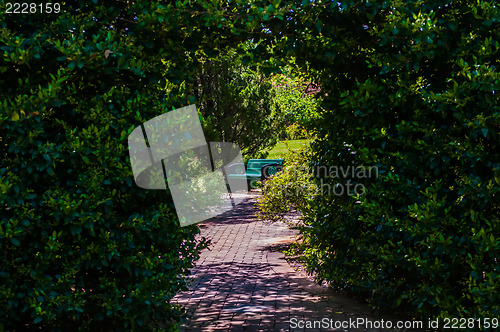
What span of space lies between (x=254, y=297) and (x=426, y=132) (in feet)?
11.5

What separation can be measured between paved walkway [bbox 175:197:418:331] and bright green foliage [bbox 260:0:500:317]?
3.73 ft

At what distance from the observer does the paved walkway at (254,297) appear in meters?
5.94

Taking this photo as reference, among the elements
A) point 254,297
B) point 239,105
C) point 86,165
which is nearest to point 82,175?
point 86,165

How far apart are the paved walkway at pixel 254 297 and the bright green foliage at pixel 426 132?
1.14m

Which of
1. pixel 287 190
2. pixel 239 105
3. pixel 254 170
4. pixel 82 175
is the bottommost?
pixel 254 170

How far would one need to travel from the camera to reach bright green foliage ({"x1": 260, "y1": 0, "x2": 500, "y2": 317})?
4.32 meters

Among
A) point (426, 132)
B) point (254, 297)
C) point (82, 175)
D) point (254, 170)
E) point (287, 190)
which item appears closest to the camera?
point (82, 175)

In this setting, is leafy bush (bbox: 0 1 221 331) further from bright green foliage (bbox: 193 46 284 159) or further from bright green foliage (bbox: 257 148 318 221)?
bright green foliage (bbox: 193 46 284 159)

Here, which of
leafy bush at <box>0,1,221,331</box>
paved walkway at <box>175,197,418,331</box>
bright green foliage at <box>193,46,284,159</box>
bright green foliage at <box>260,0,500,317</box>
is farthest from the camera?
bright green foliage at <box>193,46,284,159</box>

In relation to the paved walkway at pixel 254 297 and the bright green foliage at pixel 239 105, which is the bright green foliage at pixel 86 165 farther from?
the bright green foliage at pixel 239 105

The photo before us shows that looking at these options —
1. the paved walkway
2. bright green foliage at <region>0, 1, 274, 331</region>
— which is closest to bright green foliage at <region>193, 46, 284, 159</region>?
the paved walkway

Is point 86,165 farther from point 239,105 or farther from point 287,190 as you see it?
point 239,105

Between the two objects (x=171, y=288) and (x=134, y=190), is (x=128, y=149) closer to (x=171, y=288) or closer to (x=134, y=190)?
(x=134, y=190)

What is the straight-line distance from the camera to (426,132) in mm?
4594
